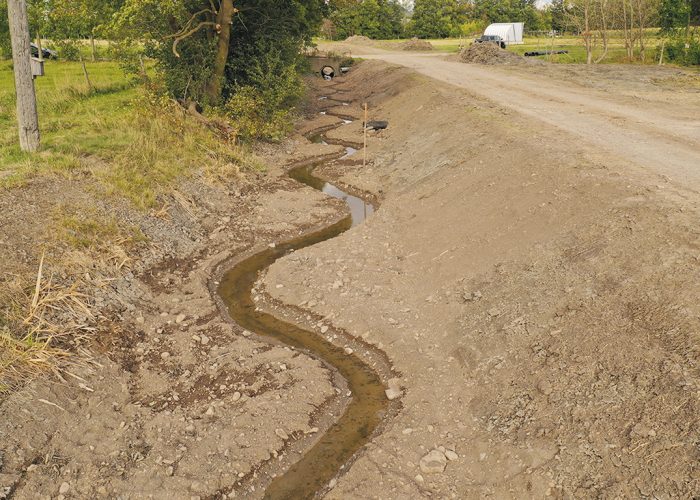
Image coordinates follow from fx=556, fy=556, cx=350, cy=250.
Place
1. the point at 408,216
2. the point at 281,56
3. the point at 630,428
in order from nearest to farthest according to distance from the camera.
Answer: the point at 630,428 < the point at 408,216 < the point at 281,56

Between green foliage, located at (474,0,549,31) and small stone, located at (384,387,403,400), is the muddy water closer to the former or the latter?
small stone, located at (384,387,403,400)

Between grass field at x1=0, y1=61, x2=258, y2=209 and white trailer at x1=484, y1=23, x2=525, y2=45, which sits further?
white trailer at x1=484, y1=23, x2=525, y2=45

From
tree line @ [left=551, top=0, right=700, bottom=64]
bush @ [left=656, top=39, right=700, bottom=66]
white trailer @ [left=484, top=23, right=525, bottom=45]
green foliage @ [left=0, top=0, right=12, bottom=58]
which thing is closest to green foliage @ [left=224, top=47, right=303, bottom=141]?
green foliage @ [left=0, top=0, right=12, bottom=58]

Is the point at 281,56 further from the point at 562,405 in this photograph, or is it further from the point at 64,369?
the point at 562,405

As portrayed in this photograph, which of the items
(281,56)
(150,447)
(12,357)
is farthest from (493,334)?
(281,56)

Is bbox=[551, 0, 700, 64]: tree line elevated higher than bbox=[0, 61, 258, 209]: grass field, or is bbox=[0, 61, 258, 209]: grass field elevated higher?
bbox=[551, 0, 700, 64]: tree line
